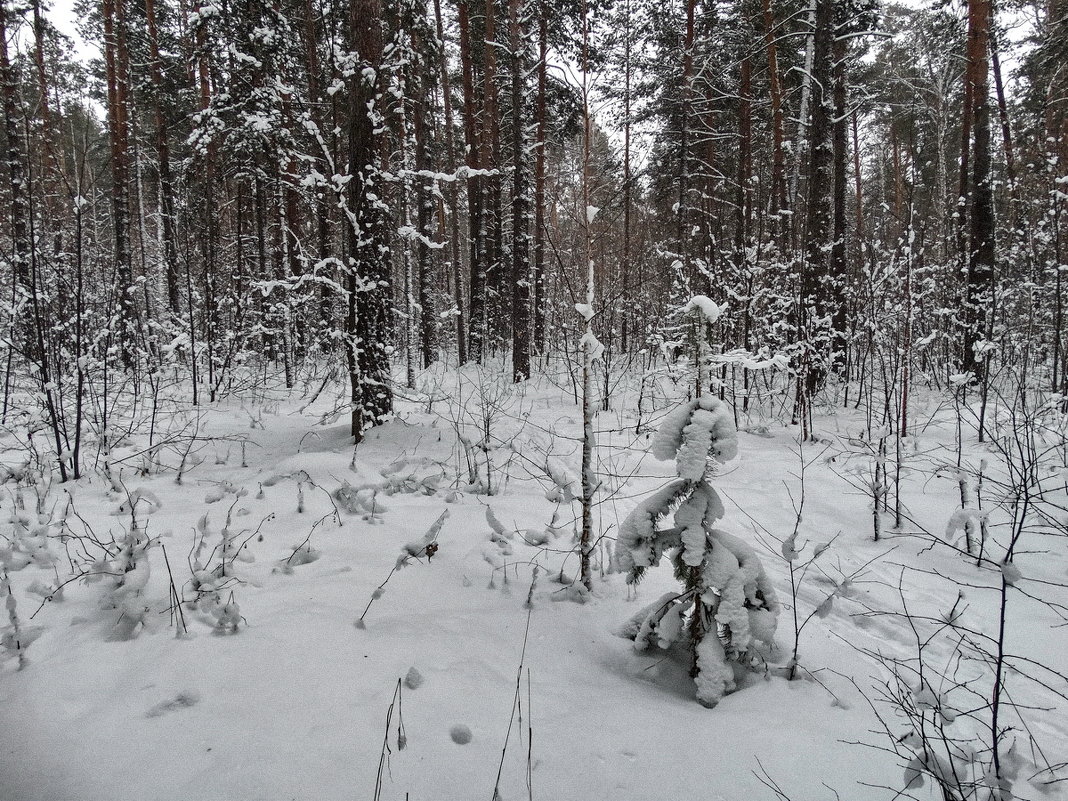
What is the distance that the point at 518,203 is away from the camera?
403 inches

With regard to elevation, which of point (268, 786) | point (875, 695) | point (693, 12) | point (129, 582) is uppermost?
point (693, 12)

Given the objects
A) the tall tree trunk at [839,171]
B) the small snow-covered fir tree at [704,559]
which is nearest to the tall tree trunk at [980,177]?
the tall tree trunk at [839,171]

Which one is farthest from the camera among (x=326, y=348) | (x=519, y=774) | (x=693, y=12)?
(x=693, y=12)

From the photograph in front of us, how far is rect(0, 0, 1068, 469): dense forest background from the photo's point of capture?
5.20 metres

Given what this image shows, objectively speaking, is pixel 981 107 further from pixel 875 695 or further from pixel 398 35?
pixel 875 695

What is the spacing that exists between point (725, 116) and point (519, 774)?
56.1 ft

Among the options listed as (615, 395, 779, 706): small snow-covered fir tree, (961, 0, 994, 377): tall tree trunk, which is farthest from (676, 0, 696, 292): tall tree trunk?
(615, 395, 779, 706): small snow-covered fir tree

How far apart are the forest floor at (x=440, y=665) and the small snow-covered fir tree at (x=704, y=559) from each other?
0.19m

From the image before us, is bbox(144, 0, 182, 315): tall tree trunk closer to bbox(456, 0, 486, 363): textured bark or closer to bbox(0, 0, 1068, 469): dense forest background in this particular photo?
bbox(0, 0, 1068, 469): dense forest background

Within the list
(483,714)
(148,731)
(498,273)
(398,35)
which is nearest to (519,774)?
(483,714)

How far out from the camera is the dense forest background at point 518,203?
17.1 ft

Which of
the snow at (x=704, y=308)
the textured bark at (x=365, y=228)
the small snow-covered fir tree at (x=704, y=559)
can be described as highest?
the textured bark at (x=365, y=228)

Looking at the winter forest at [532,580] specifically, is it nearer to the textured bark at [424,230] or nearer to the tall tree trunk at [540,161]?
the tall tree trunk at [540,161]

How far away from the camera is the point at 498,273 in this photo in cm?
1353
